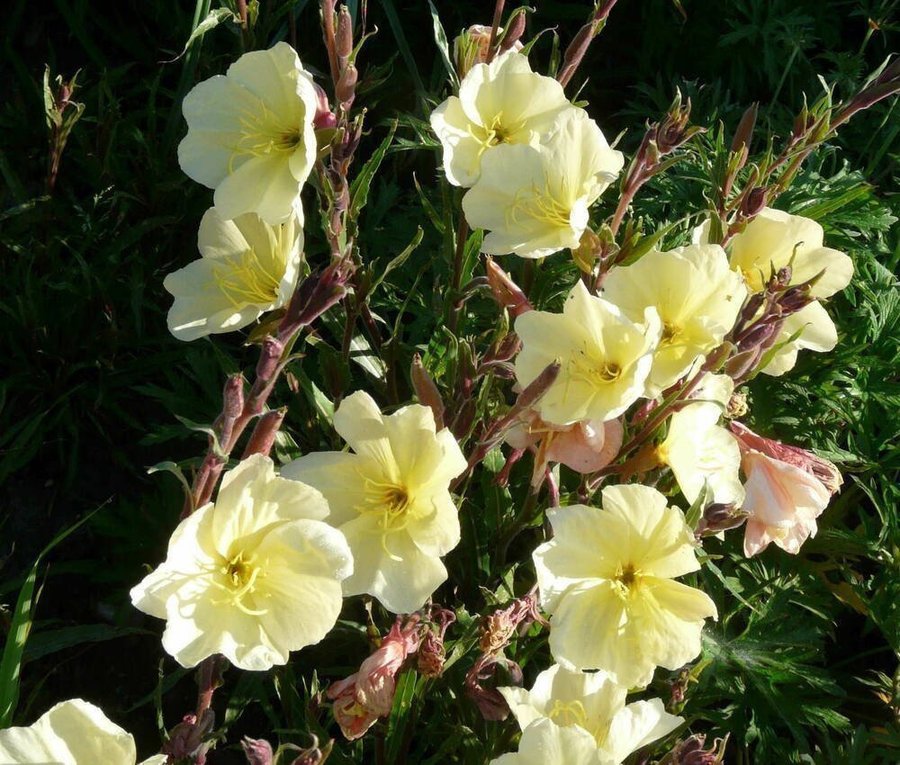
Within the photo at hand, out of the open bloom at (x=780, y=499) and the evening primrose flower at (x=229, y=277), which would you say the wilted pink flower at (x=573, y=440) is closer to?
the open bloom at (x=780, y=499)

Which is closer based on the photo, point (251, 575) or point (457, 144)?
point (251, 575)

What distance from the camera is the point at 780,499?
131 cm

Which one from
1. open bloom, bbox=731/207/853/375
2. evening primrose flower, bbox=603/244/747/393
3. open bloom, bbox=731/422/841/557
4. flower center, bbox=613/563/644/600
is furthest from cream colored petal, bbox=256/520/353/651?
open bloom, bbox=731/207/853/375

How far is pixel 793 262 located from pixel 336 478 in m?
0.73

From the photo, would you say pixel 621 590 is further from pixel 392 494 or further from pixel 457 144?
pixel 457 144

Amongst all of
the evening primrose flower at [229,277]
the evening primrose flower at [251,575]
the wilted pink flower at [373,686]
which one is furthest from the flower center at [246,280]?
the wilted pink flower at [373,686]

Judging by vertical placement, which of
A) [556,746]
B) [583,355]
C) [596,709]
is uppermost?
[583,355]

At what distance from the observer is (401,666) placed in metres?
1.29

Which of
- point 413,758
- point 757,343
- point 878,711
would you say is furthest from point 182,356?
point 878,711

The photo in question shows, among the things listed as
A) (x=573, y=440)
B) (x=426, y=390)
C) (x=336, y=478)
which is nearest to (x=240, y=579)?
(x=336, y=478)

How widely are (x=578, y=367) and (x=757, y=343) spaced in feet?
0.70

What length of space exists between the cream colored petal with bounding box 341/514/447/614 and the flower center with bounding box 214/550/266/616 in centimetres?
12

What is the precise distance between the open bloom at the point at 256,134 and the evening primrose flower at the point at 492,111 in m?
0.22

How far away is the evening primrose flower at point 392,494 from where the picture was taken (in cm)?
116
